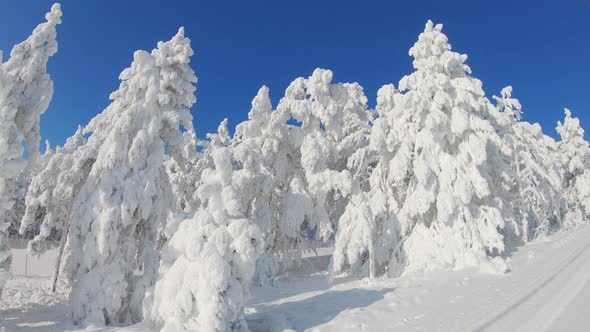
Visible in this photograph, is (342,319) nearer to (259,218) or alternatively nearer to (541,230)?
(259,218)

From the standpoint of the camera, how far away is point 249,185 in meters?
19.3

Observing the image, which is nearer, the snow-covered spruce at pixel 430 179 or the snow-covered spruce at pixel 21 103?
the snow-covered spruce at pixel 21 103

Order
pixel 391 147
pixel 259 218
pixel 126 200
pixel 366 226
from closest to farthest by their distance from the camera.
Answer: pixel 126 200
pixel 366 226
pixel 391 147
pixel 259 218

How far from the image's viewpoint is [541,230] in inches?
1029

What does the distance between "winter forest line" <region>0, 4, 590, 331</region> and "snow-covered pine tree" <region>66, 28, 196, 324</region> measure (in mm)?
47

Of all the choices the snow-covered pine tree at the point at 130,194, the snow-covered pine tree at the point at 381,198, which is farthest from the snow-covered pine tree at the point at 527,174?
the snow-covered pine tree at the point at 130,194

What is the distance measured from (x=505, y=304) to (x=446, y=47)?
14045mm

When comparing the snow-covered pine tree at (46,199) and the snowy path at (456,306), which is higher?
the snow-covered pine tree at (46,199)

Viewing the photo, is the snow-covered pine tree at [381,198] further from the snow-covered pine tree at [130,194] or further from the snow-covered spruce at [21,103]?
the snow-covered spruce at [21,103]

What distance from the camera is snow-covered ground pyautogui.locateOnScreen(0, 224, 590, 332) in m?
7.89

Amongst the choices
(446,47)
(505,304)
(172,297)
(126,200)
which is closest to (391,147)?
(446,47)

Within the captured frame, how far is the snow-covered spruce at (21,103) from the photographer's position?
31.1 feet

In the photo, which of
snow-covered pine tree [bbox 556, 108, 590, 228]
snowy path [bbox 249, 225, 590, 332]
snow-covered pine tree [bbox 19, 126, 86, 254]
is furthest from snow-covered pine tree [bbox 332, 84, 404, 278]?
snow-covered pine tree [bbox 556, 108, 590, 228]

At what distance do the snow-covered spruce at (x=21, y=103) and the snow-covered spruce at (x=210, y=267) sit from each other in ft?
14.3
